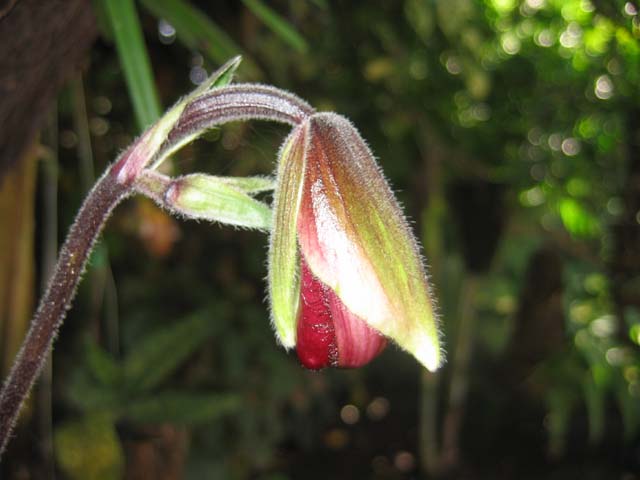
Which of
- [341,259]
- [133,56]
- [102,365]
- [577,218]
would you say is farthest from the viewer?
[577,218]

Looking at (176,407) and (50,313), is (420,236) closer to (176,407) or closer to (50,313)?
(176,407)

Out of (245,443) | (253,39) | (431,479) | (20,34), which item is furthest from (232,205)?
(431,479)

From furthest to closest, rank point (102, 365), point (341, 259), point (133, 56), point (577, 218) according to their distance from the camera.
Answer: point (577, 218), point (102, 365), point (133, 56), point (341, 259)

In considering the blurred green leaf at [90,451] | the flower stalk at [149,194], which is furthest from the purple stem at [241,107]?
the blurred green leaf at [90,451]

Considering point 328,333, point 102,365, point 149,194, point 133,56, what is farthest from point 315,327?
point 102,365

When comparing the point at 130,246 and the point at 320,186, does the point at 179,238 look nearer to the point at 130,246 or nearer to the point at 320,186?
the point at 130,246

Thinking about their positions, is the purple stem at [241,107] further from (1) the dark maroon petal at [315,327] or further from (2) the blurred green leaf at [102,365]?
(2) the blurred green leaf at [102,365]
